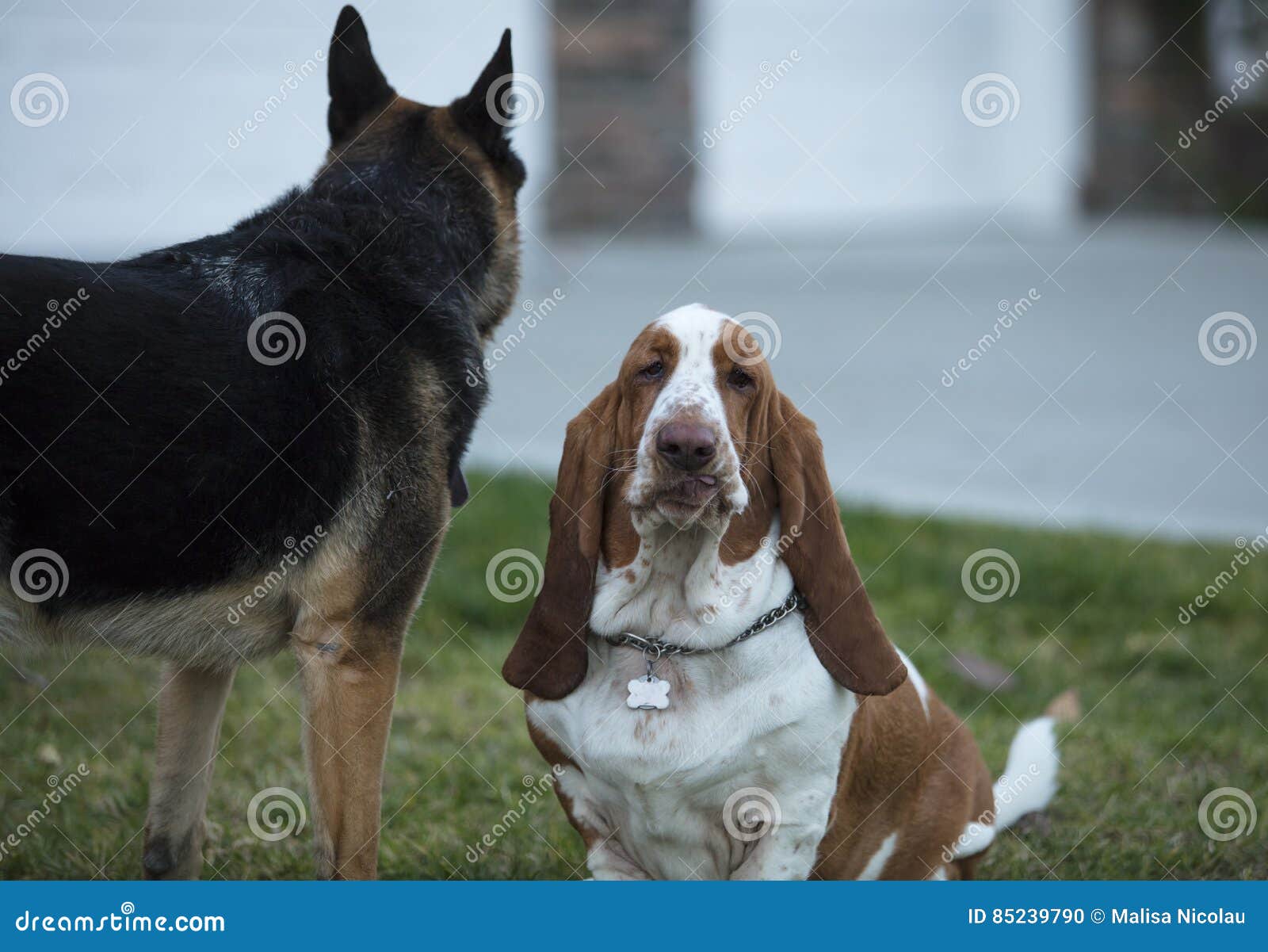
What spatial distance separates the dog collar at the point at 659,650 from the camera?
336 centimetres

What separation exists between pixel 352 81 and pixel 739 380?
1693 millimetres

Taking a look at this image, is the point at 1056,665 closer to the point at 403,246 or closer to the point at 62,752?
the point at 403,246

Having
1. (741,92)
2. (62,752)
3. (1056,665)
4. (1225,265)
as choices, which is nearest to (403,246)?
(62,752)

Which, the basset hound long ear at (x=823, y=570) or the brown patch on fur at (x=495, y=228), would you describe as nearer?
the basset hound long ear at (x=823, y=570)

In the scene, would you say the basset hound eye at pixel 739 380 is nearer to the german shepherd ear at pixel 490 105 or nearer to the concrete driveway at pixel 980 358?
the concrete driveway at pixel 980 358

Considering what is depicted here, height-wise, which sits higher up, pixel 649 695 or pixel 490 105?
pixel 490 105

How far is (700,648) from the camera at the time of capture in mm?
3363

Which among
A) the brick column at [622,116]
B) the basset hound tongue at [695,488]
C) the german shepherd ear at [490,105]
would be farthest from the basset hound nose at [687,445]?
the brick column at [622,116]

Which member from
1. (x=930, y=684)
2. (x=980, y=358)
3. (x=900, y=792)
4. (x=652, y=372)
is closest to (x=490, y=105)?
(x=652, y=372)

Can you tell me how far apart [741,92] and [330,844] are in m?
12.8

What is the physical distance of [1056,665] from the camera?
6.12m

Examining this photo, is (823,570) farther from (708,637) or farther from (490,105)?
(490,105)

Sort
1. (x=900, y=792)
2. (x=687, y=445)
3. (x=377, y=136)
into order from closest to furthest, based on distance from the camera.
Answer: (x=687, y=445), (x=900, y=792), (x=377, y=136)

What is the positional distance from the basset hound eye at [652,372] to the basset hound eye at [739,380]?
0.16m
